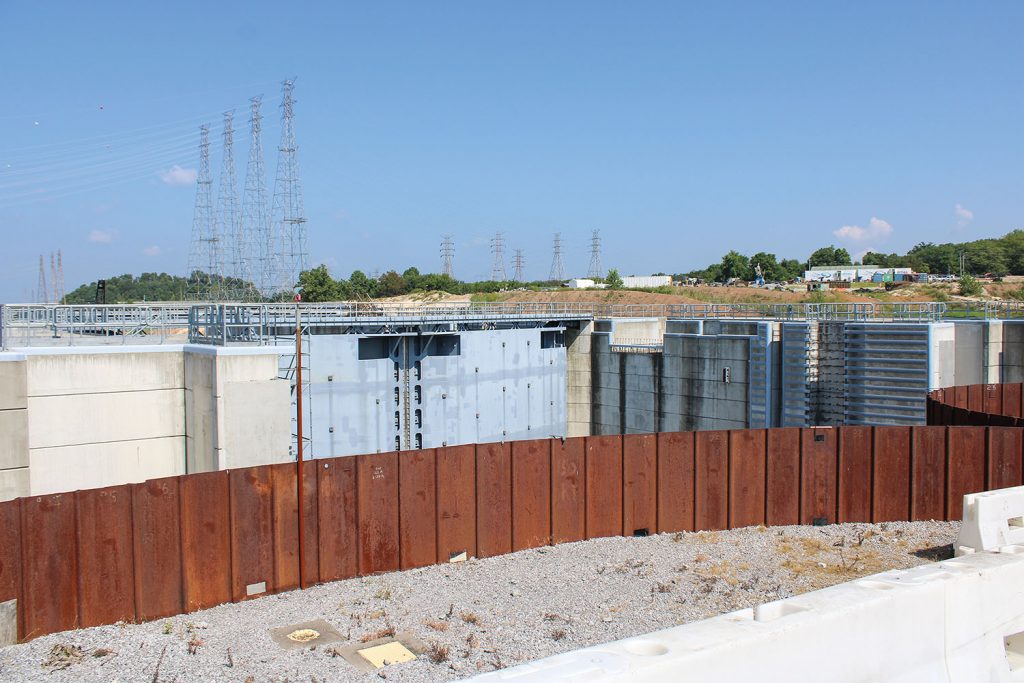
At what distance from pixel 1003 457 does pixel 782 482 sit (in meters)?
4.33

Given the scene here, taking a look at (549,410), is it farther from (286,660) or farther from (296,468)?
(286,660)

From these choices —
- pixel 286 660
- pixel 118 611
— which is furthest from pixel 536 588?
pixel 118 611

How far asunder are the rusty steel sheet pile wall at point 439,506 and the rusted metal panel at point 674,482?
0.09ft

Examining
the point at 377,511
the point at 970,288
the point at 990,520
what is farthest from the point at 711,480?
the point at 970,288

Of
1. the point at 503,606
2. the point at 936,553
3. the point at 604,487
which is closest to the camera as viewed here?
the point at 503,606

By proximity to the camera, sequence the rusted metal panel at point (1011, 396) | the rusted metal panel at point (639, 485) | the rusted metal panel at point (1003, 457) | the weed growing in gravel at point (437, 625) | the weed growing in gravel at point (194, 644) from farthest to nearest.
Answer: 1. the rusted metal panel at point (1011, 396)
2. the rusted metal panel at point (1003, 457)
3. the rusted metal panel at point (639, 485)
4. the weed growing in gravel at point (437, 625)
5. the weed growing in gravel at point (194, 644)

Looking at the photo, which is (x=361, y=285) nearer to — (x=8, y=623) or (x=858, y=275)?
(x=858, y=275)

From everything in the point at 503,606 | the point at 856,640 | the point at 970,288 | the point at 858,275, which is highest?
the point at 858,275

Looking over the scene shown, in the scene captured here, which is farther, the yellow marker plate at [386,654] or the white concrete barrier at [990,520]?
the white concrete barrier at [990,520]

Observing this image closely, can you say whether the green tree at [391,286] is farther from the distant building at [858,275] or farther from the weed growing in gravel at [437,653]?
the weed growing in gravel at [437,653]

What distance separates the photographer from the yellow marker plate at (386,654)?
1027 cm

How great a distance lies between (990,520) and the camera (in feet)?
38.6

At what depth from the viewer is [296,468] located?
13.8 meters

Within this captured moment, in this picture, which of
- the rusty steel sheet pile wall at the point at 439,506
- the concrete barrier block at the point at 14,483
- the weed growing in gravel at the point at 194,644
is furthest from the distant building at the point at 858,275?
the weed growing in gravel at the point at 194,644
